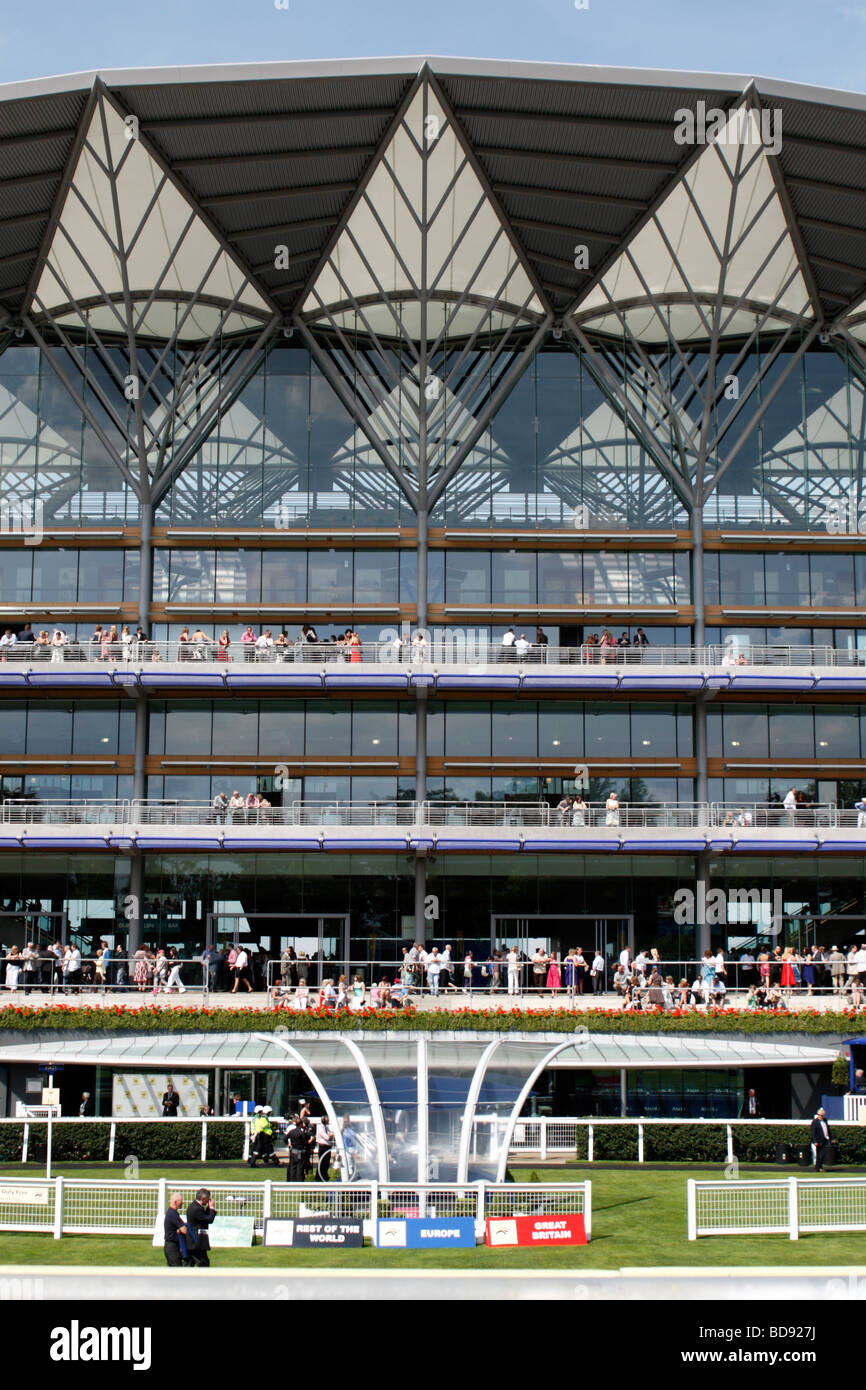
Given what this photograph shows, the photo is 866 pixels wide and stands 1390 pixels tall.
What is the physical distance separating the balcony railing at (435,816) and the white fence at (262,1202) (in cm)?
2548

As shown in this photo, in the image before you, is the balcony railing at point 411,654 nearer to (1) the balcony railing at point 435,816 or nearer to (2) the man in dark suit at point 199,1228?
(1) the balcony railing at point 435,816

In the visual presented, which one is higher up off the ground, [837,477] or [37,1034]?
[837,477]

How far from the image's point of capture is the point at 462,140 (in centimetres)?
3800

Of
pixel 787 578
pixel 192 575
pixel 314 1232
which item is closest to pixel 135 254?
pixel 192 575

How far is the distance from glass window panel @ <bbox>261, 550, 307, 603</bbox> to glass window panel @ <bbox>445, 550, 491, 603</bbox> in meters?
4.77

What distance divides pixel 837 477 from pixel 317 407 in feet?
56.6

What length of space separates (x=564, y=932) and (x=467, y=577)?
39.1 ft

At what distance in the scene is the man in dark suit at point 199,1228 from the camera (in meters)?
15.8

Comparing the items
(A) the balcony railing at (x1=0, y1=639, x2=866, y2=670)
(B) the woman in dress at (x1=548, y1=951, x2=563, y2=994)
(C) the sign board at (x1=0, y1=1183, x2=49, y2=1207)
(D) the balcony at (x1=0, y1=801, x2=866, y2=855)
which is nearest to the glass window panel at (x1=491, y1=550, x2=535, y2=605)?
(A) the balcony railing at (x1=0, y1=639, x2=866, y2=670)

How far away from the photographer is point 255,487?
48.2 meters

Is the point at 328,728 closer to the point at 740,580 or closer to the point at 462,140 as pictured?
the point at 740,580

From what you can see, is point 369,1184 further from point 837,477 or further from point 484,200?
point 837,477

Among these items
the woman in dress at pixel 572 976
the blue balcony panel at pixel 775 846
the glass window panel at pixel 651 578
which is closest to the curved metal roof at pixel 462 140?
the glass window panel at pixel 651 578
